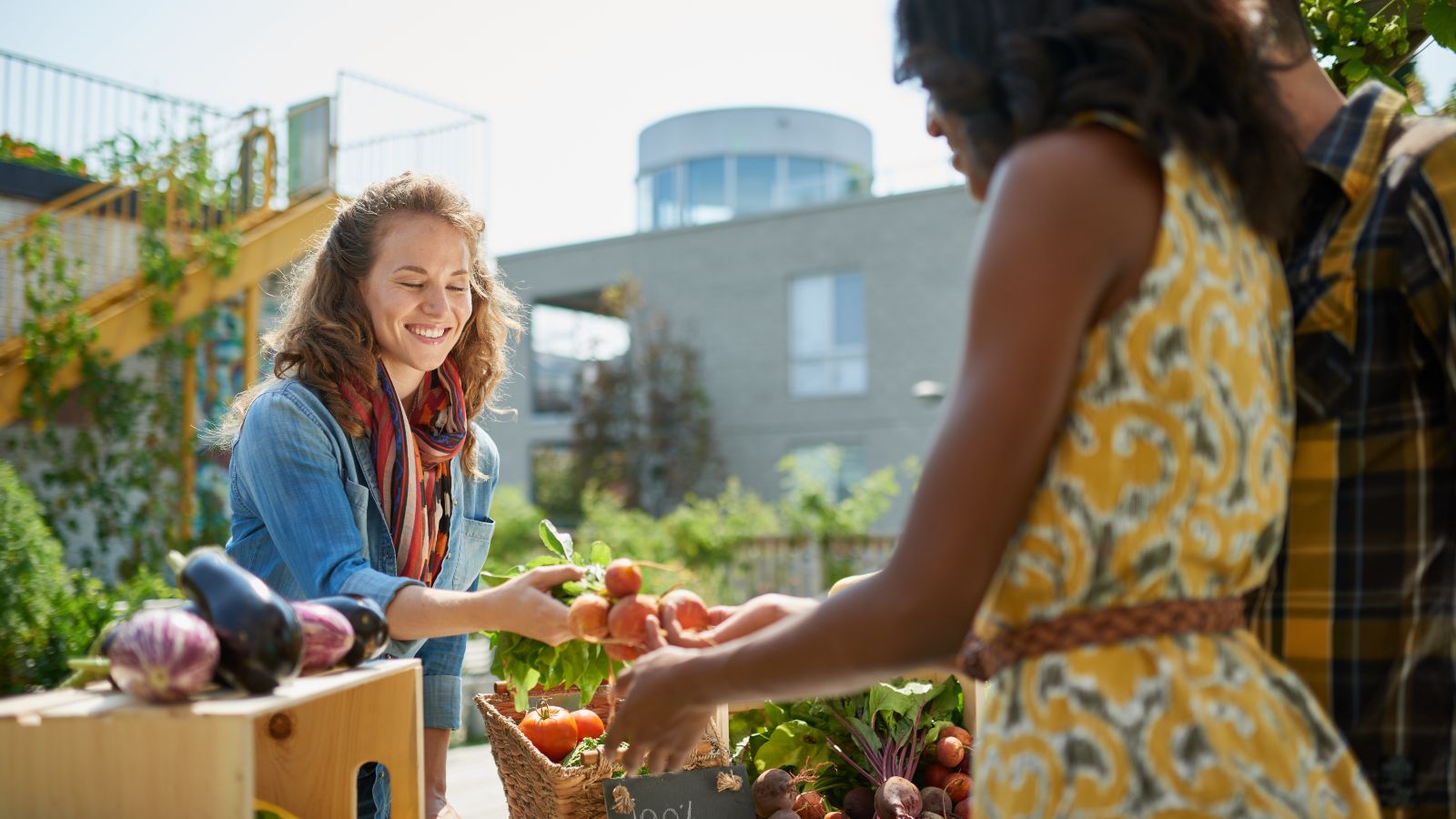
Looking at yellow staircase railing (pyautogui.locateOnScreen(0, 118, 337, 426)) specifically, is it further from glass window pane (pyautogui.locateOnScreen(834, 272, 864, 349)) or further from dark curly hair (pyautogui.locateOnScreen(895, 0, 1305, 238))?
dark curly hair (pyautogui.locateOnScreen(895, 0, 1305, 238))

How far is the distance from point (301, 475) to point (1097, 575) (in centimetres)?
145

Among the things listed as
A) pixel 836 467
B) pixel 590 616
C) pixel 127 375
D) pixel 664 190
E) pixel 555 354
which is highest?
pixel 664 190

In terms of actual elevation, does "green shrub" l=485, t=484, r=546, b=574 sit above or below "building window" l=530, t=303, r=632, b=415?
below

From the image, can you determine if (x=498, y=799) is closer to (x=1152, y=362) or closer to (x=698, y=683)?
(x=698, y=683)

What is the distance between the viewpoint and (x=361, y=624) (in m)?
1.60

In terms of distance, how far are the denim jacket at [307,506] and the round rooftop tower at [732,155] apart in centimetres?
2061

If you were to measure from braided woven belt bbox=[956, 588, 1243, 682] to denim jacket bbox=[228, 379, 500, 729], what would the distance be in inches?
45.8

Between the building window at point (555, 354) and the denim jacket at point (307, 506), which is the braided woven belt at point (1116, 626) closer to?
the denim jacket at point (307, 506)

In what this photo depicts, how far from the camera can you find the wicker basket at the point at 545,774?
2113 millimetres

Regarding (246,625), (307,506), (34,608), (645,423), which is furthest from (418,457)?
(645,423)

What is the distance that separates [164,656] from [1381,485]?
1.36 meters

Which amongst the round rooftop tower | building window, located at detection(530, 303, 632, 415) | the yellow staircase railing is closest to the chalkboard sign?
the yellow staircase railing

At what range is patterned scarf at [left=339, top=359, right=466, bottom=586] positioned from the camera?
7.13 ft

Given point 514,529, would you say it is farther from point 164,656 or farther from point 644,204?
point 164,656
